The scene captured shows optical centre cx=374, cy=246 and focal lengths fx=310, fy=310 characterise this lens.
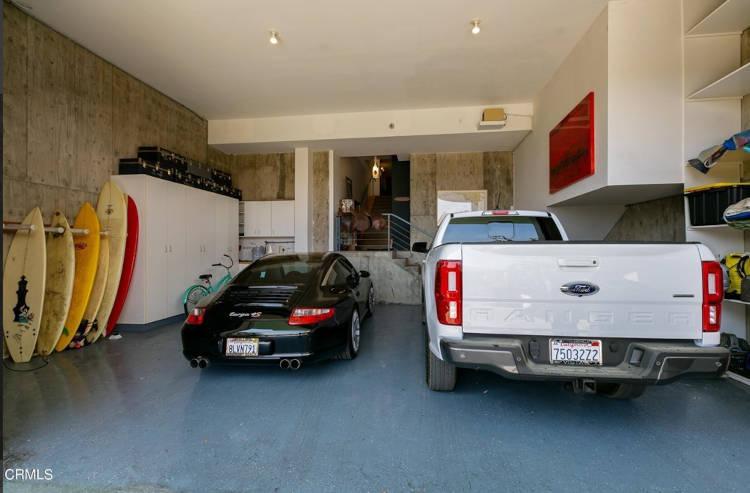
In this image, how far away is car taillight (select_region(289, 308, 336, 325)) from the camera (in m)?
2.93

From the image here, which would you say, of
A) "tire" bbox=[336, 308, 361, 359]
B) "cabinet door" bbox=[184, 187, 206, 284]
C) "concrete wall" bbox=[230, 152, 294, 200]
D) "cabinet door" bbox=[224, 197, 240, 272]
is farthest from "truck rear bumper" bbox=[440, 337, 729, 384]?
"concrete wall" bbox=[230, 152, 294, 200]

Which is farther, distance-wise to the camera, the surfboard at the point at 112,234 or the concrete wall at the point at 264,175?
the concrete wall at the point at 264,175

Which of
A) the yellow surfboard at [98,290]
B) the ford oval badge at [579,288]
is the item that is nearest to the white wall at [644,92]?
the ford oval badge at [579,288]

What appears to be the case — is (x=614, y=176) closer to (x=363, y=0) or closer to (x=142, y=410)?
(x=363, y=0)

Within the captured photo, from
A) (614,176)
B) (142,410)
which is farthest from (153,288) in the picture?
(614,176)

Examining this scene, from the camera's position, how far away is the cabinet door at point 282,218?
8344 mm

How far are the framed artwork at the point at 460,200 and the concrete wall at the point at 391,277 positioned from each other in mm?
2276

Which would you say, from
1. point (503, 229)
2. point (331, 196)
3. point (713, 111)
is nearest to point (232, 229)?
point (331, 196)

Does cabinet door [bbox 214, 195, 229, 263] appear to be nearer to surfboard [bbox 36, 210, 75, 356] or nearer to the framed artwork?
surfboard [bbox 36, 210, 75, 356]

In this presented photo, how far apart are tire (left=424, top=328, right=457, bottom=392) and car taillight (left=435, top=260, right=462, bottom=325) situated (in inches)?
29.3

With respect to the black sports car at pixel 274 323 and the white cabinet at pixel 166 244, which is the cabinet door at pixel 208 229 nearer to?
the white cabinet at pixel 166 244

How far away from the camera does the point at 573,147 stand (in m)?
4.70

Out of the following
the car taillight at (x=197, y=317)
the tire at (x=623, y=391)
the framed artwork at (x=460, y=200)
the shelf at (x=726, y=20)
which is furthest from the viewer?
the framed artwork at (x=460, y=200)

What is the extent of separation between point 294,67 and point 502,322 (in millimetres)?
5300
